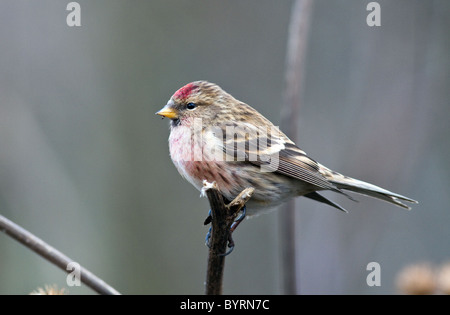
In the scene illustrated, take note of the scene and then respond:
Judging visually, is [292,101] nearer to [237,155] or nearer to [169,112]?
[237,155]

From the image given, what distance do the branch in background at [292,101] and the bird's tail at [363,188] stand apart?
425 millimetres

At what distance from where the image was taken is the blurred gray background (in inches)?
208

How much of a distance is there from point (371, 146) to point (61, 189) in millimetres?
3105

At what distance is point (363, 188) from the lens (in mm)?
3729

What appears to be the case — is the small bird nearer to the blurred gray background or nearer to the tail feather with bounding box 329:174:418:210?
the tail feather with bounding box 329:174:418:210

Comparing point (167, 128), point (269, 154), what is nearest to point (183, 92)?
point (269, 154)

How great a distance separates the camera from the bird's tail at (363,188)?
11.8 feet

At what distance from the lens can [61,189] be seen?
5559 millimetres

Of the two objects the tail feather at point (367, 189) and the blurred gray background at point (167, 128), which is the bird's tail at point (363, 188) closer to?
the tail feather at point (367, 189)

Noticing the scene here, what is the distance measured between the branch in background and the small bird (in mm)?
177

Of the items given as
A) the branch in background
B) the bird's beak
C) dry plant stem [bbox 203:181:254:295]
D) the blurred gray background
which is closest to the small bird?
the bird's beak

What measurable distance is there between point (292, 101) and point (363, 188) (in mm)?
816

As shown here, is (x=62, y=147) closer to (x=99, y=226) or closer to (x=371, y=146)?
(x=99, y=226)
